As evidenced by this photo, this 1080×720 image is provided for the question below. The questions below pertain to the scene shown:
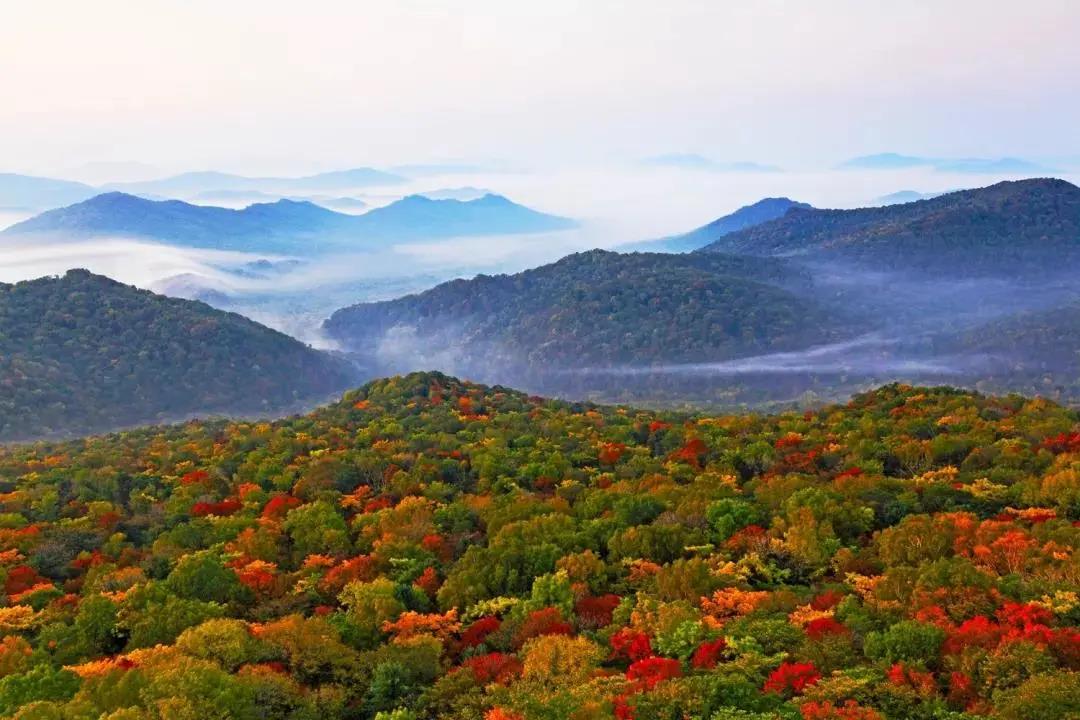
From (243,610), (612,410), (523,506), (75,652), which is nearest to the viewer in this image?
(75,652)

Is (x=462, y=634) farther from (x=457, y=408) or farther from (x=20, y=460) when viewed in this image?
(x=20, y=460)

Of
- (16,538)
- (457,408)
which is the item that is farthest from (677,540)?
(457,408)

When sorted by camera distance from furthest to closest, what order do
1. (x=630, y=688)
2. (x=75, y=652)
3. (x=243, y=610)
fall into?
1. (x=243, y=610)
2. (x=75, y=652)
3. (x=630, y=688)

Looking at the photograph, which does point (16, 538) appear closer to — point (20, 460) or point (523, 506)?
point (523, 506)

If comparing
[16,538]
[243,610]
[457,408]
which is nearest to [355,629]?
[243,610]

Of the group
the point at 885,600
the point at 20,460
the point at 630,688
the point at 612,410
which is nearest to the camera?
the point at 630,688

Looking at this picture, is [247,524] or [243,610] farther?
[247,524]
